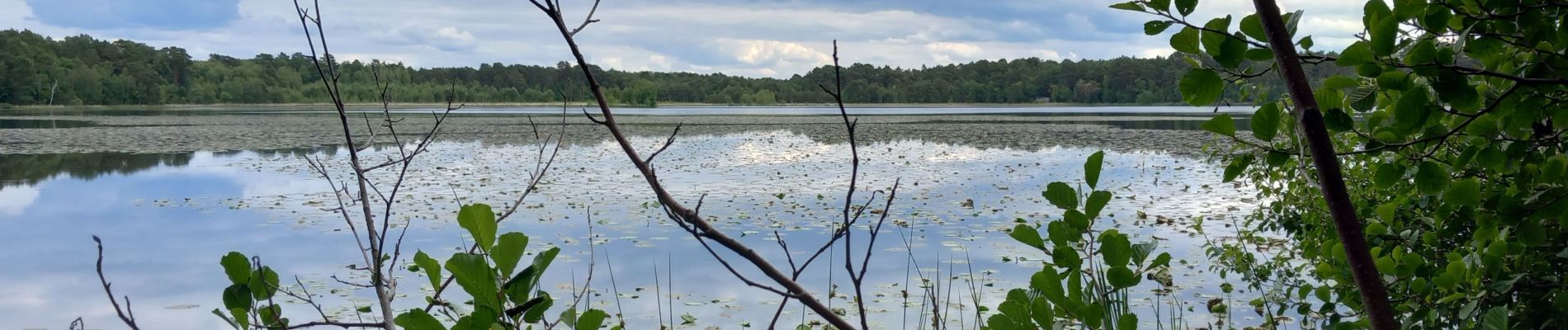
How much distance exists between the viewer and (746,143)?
24156mm

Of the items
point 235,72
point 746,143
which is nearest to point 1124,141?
point 746,143

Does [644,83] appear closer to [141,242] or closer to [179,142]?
[179,142]

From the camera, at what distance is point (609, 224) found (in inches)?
408

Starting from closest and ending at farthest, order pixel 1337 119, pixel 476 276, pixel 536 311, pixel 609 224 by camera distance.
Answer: pixel 476 276 < pixel 536 311 < pixel 1337 119 < pixel 609 224

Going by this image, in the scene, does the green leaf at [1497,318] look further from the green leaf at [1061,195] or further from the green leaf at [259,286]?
the green leaf at [259,286]

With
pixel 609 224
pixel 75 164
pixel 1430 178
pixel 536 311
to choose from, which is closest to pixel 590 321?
pixel 536 311

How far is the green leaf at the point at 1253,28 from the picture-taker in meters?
1.06

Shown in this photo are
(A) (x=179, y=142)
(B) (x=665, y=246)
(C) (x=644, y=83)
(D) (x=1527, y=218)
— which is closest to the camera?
(D) (x=1527, y=218)

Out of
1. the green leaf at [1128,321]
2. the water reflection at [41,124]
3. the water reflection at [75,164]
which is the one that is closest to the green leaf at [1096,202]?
the green leaf at [1128,321]

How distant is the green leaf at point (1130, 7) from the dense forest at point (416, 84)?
172 ft

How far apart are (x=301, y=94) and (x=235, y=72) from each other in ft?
15.7

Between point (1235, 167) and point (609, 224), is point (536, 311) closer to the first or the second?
point (1235, 167)

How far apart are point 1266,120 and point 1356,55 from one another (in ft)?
0.74

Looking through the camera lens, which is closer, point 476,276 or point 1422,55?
point 476,276
